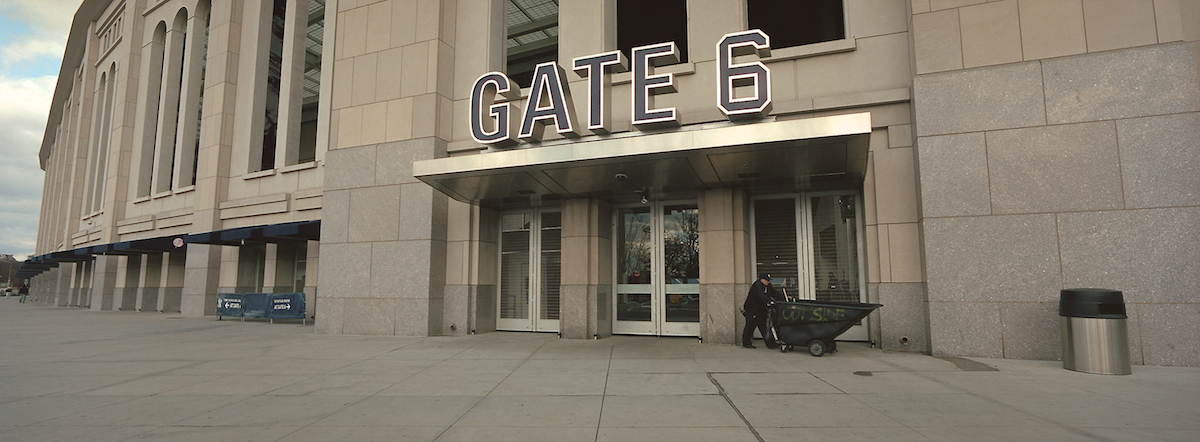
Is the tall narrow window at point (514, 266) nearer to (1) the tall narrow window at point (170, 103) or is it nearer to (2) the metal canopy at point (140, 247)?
(2) the metal canopy at point (140, 247)

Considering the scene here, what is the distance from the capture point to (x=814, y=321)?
9883 millimetres

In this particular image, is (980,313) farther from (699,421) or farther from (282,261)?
(282,261)

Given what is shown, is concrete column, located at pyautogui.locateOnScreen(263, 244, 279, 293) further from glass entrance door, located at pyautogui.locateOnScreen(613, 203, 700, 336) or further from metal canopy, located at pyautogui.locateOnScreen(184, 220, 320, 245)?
glass entrance door, located at pyautogui.locateOnScreen(613, 203, 700, 336)

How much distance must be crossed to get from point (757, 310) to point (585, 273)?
13.1 ft

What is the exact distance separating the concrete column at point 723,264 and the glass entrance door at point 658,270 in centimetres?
56

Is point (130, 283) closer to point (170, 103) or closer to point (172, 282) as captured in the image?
point (172, 282)

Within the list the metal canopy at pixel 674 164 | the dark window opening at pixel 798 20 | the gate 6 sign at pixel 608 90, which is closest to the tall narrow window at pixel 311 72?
the gate 6 sign at pixel 608 90

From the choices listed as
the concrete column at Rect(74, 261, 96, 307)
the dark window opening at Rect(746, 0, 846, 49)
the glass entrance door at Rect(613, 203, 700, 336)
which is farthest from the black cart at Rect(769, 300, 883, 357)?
the concrete column at Rect(74, 261, 96, 307)

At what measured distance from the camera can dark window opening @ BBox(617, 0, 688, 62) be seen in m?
18.8

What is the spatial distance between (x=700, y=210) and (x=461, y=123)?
6523 mm

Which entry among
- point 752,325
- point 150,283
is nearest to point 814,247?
point 752,325

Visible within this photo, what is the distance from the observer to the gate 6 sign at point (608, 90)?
10.1 metres

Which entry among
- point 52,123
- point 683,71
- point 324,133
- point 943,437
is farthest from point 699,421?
point 52,123

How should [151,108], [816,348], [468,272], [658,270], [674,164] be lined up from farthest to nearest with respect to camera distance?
[151,108] < [468,272] < [658,270] < [674,164] < [816,348]
